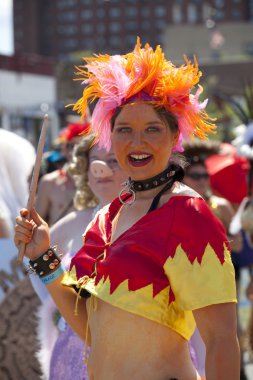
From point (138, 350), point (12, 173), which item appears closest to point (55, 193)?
point (12, 173)

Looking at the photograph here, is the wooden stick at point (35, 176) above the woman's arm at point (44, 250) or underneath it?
above

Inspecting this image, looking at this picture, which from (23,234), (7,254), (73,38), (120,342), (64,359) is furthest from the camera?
(73,38)

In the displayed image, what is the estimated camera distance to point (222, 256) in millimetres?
2324

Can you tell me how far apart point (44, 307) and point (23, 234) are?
1.65 m

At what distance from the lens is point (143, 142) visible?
2508 millimetres

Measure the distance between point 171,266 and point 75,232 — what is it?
5.66 feet

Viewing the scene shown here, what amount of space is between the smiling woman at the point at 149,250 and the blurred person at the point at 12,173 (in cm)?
203

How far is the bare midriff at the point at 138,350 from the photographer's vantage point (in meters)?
2.38

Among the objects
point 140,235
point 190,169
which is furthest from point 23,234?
point 190,169

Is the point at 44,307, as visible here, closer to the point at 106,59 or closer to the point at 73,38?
the point at 106,59

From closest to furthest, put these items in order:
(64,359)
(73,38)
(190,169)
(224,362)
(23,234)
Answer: (224,362) < (23,234) < (64,359) < (190,169) < (73,38)

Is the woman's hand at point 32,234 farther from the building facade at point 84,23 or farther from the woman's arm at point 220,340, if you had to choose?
the building facade at point 84,23

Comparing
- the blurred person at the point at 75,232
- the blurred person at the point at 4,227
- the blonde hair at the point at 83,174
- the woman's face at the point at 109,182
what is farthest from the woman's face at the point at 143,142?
the blurred person at the point at 4,227

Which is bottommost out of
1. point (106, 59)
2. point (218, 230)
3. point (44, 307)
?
point (44, 307)
